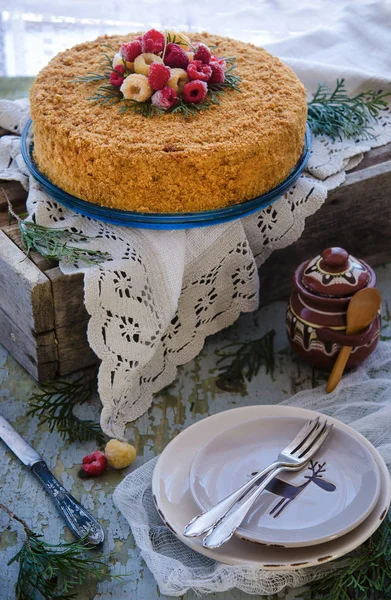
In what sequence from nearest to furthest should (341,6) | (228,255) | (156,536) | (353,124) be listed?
(156,536), (228,255), (353,124), (341,6)

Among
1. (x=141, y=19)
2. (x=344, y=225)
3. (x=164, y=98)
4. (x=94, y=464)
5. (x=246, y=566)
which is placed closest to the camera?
(x=246, y=566)

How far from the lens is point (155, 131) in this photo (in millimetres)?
1247

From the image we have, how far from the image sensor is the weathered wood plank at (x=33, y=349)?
1294 mm

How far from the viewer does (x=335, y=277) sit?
50.7 inches

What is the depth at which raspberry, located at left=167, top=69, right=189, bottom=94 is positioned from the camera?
1294 mm

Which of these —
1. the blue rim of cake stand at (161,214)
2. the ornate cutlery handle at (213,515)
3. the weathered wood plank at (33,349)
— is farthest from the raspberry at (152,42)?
the ornate cutlery handle at (213,515)

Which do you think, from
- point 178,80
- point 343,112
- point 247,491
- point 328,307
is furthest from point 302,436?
point 343,112

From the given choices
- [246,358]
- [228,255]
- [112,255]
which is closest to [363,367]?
[246,358]

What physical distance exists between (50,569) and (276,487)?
0.30 meters

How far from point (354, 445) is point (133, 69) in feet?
2.29

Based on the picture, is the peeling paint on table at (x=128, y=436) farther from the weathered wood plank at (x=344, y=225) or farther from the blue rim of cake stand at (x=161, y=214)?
the blue rim of cake stand at (x=161, y=214)

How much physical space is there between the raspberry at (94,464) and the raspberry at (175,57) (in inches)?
24.6

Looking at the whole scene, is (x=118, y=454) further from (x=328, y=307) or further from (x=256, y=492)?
(x=328, y=307)

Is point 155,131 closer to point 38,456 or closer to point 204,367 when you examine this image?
point 204,367
